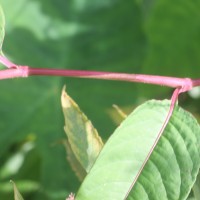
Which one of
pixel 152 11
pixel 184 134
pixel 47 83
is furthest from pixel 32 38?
pixel 184 134

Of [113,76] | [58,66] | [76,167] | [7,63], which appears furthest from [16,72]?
[58,66]

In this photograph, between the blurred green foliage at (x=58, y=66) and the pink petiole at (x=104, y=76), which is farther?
the blurred green foliage at (x=58, y=66)

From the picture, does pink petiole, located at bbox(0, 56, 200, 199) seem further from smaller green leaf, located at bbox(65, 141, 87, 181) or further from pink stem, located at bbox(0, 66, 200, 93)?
smaller green leaf, located at bbox(65, 141, 87, 181)

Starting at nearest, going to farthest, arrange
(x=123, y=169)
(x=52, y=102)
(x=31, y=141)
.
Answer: (x=123, y=169), (x=52, y=102), (x=31, y=141)

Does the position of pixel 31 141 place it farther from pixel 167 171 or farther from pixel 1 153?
pixel 167 171

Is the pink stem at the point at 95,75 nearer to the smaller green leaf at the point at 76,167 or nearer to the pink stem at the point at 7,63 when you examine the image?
the pink stem at the point at 7,63

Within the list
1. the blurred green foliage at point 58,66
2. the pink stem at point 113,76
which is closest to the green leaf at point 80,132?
the pink stem at point 113,76

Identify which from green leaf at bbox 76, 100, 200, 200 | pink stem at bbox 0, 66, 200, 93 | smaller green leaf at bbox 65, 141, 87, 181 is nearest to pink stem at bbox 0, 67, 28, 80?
pink stem at bbox 0, 66, 200, 93
